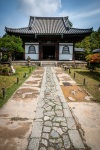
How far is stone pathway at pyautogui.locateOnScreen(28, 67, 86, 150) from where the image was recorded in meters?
3.60

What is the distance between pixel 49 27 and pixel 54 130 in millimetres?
25846

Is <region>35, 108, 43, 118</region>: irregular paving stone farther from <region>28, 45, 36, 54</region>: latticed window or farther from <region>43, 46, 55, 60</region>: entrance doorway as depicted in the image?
<region>43, 46, 55, 60</region>: entrance doorway

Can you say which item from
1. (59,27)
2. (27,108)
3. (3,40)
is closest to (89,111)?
(27,108)

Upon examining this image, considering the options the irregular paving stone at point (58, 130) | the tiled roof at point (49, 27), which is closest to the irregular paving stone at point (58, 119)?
the irregular paving stone at point (58, 130)

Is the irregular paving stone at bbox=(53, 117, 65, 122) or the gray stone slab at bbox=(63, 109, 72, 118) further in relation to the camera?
the gray stone slab at bbox=(63, 109, 72, 118)

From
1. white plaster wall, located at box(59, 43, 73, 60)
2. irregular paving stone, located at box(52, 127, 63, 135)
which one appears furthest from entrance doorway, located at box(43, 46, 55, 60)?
irregular paving stone, located at box(52, 127, 63, 135)

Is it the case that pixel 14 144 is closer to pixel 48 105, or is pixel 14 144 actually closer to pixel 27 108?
pixel 27 108

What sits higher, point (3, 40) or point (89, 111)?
point (3, 40)

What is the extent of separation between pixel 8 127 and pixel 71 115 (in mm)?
2342

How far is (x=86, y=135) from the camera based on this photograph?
13.3 feet

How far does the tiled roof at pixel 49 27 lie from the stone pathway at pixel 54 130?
19.4 meters

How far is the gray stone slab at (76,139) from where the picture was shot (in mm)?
3599

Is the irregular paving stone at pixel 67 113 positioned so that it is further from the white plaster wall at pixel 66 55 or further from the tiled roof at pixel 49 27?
the white plaster wall at pixel 66 55

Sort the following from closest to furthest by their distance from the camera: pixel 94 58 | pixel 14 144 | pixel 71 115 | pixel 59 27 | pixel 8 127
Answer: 1. pixel 14 144
2. pixel 8 127
3. pixel 71 115
4. pixel 94 58
5. pixel 59 27
